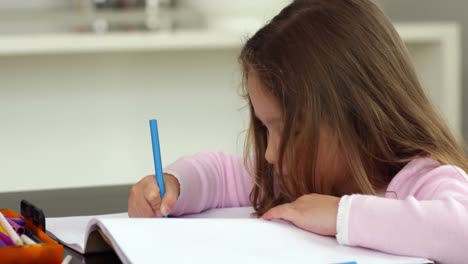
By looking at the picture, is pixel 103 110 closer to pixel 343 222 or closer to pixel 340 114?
pixel 340 114

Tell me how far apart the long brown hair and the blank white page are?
0.56 feet

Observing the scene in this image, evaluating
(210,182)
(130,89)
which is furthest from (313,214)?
(130,89)

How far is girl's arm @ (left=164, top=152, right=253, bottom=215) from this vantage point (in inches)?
37.7

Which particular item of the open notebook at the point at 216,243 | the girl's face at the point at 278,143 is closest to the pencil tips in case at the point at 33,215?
the open notebook at the point at 216,243

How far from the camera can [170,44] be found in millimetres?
1992

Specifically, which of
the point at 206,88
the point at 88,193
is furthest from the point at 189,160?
the point at 206,88

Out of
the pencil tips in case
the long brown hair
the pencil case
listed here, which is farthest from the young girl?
the pencil case

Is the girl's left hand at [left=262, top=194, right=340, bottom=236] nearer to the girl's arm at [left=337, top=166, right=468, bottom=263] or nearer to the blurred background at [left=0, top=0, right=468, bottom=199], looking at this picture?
the girl's arm at [left=337, top=166, right=468, bottom=263]

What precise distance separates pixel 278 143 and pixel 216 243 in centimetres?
25

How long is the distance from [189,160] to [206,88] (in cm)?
114

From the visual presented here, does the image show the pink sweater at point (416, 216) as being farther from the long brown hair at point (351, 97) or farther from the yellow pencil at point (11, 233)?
the yellow pencil at point (11, 233)

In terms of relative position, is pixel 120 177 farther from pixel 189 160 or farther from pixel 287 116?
pixel 287 116

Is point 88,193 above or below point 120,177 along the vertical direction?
above

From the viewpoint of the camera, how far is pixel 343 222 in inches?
27.9
